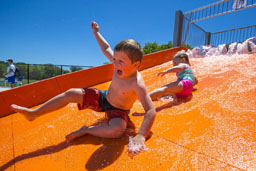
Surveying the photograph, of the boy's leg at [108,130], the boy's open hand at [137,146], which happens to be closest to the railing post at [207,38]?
the boy's leg at [108,130]

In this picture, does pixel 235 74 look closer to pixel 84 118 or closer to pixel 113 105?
pixel 113 105

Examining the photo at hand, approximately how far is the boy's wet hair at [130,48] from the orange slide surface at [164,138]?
64 centimetres

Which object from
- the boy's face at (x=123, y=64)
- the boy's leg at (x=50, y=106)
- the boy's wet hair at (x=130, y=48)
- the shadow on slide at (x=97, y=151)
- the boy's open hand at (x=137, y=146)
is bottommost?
the shadow on slide at (x=97, y=151)

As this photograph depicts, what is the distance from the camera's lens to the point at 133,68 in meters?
1.41

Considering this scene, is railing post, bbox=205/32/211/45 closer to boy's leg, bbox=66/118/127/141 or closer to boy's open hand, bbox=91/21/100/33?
boy's open hand, bbox=91/21/100/33

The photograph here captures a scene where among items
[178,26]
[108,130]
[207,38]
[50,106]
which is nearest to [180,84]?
[108,130]

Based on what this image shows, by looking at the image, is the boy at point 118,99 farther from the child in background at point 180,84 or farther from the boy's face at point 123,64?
the child in background at point 180,84

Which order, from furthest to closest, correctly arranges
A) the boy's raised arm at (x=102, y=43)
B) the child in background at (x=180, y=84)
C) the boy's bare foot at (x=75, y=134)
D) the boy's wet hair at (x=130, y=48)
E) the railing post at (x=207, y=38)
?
the railing post at (x=207, y=38) < the child in background at (x=180, y=84) < the boy's raised arm at (x=102, y=43) < the boy's bare foot at (x=75, y=134) < the boy's wet hair at (x=130, y=48)

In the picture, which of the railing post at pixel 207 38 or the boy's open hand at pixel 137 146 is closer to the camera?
the boy's open hand at pixel 137 146

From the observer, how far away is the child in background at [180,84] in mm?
2107

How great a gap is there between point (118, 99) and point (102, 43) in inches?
26.9

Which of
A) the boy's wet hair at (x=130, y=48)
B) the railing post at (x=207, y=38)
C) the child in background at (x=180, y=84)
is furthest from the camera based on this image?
the railing post at (x=207, y=38)

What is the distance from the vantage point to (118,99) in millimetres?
1536

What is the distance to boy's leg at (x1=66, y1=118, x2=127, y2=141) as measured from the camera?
53.6 inches
